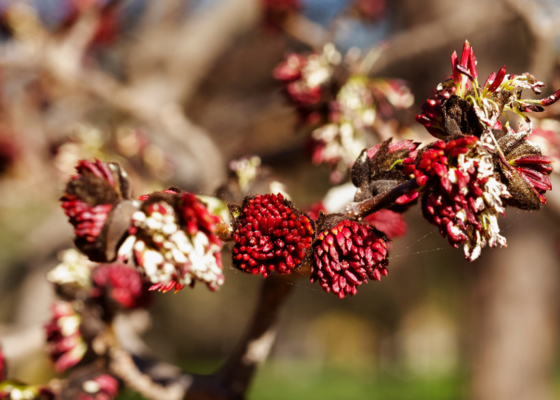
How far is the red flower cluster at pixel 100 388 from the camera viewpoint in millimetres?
991

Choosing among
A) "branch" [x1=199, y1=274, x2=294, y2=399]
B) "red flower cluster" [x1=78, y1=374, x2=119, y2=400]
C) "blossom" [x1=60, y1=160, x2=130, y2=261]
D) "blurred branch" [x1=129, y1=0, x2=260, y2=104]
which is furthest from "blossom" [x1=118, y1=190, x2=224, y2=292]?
"blurred branch" [x1=129, y1=0, x2=260, y2=104]

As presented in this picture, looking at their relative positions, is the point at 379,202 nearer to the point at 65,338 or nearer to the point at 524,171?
the point at 524,171

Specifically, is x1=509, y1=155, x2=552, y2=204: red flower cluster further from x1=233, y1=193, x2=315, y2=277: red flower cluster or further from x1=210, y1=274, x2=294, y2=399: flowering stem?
x1=210, y1=274, x2=294, y2=399: flowering stem

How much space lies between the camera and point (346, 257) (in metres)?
0.60

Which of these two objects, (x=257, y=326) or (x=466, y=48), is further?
(x=257, y=326)

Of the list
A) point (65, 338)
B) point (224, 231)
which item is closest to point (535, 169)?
point (224, 231)

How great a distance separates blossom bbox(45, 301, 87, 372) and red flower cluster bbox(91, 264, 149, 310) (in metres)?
0.08

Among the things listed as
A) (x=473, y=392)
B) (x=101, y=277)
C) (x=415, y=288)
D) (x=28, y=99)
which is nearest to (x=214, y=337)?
(x=415, y=288)

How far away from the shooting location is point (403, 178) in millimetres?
644

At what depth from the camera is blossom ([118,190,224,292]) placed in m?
0.51

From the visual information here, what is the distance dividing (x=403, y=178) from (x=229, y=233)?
254 mm

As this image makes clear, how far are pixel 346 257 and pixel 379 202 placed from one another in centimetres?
8

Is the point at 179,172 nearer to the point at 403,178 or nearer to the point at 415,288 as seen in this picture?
the point at 403,178

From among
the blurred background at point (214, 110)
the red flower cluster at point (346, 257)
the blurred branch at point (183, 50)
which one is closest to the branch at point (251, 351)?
the blurred background at point (214, 110)
